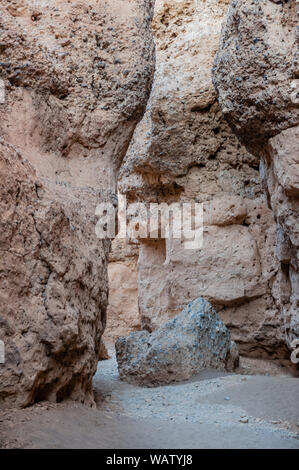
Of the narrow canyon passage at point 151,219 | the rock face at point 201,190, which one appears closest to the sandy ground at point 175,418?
the narrow canyon passage at point 151,219

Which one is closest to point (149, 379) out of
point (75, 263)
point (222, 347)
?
point (222, 347)

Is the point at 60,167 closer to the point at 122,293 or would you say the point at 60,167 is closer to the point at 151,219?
the point at 151,219

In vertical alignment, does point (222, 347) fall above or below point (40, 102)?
below

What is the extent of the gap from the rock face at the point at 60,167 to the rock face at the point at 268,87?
78 centimetres

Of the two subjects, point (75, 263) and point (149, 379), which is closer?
point (75, 263)

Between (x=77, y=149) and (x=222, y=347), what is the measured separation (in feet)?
7.47

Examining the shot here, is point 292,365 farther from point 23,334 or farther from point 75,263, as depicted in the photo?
point 23,334

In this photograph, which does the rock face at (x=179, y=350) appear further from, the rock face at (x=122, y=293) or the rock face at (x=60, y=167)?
the rock face at (x=122, y=293)

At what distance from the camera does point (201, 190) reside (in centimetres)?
677

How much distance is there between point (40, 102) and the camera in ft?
12.3

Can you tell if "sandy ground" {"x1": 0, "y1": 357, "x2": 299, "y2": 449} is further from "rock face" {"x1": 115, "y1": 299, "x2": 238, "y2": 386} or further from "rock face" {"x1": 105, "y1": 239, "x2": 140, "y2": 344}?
"rock face" {"x1": 105, "y1": 239, "x2": 140, "y2": 344}

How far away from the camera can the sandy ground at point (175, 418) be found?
2.25 meters

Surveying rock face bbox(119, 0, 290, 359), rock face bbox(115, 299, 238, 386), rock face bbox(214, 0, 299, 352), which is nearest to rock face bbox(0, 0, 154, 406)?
rock face bbox(214, 0, 299, 352)

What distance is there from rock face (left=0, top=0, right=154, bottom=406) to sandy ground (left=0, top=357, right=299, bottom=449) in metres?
0.29
